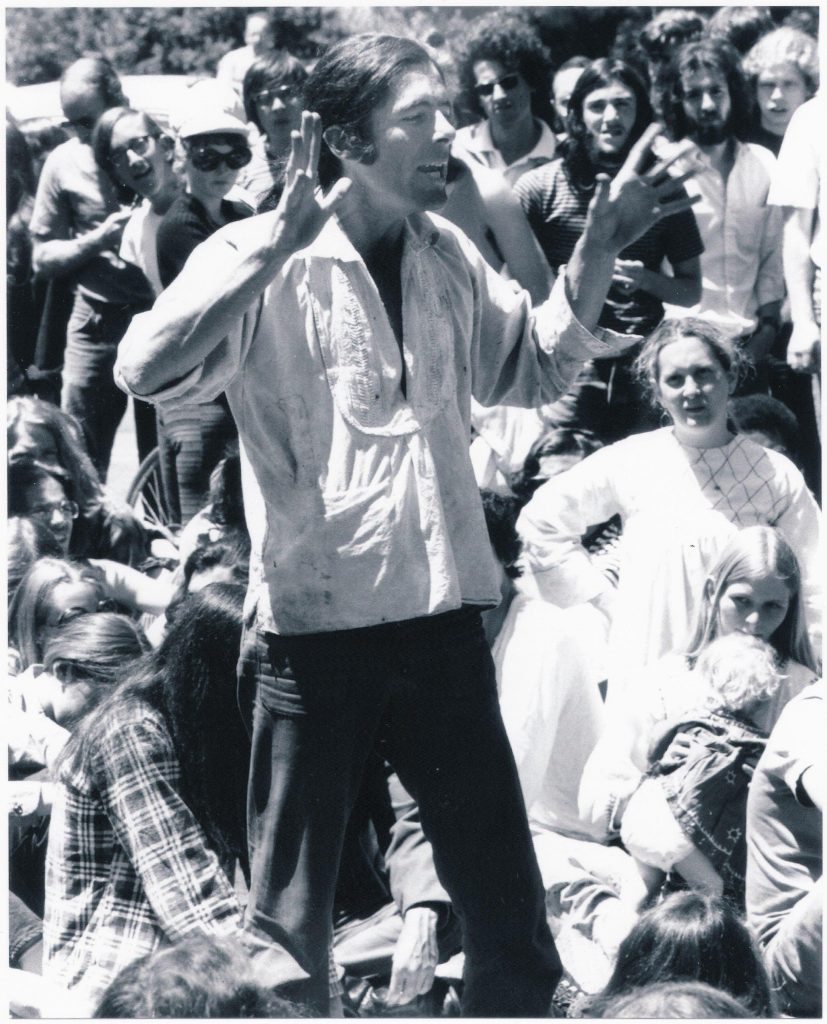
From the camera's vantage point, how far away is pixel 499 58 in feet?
18.9

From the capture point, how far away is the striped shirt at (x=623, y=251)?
4988mm

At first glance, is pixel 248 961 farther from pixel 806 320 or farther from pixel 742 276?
pixel 742 276

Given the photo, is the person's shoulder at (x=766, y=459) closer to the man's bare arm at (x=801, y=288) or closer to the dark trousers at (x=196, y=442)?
the man's bare arm at (x=801, y=288)

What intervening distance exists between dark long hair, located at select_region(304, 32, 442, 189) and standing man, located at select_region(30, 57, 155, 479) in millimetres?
3104

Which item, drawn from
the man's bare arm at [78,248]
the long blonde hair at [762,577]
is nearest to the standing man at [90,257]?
the man's bare arm at [78,248]

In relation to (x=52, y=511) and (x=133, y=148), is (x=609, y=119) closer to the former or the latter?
(x=133, y=148)

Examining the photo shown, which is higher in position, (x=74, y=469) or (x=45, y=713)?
(x=74, y=469)

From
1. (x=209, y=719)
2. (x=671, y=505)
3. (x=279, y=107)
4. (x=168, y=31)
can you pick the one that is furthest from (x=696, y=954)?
(x=168, y=31)

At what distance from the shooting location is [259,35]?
761 cm

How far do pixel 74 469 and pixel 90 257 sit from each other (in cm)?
105

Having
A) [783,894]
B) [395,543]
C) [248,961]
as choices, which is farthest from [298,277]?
[783,894]

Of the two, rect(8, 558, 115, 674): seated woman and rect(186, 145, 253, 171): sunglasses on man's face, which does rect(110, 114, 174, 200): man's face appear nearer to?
rect(186, 145, 253, 171): sunglasses on man's face

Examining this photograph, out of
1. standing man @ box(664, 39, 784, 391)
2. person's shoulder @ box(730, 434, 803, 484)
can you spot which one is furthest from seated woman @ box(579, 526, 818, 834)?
standing man @ box(664, 39, 784, 391)

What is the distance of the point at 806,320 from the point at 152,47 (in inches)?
339
